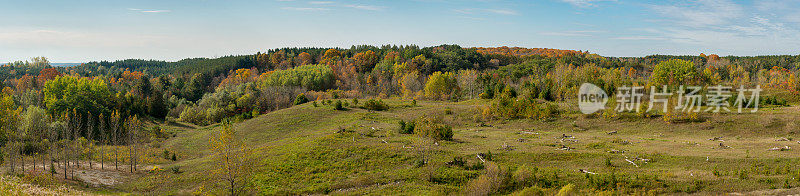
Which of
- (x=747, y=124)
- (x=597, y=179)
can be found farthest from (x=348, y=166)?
(x=747, y=124)

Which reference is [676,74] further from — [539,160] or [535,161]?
[535,161]

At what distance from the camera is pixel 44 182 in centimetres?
2778

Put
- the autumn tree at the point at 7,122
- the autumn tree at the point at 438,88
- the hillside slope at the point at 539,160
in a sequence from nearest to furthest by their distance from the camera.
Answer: the hillside slope at the point at 539,160 < the autumn tree at the point at 7,122 < the autumn tree at the point at 438,88

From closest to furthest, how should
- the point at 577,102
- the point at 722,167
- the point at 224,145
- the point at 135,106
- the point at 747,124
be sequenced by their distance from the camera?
1. the point at 224,145
2. the point at 722,167
3. the point at 747,124
4. the point at 577,102
5. the point at 135,106

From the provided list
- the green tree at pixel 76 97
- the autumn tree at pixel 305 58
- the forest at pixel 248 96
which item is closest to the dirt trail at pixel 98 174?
the forest at pixel 248 96

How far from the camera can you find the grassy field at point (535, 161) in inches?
915

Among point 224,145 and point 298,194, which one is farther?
point 298,194

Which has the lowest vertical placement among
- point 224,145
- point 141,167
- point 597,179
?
point 141,167

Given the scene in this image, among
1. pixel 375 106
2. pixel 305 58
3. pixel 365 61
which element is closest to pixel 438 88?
pixel 375 106

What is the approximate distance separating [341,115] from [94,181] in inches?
1348

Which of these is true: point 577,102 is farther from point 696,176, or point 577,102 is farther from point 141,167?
point 141,167

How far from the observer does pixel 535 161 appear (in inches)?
1176

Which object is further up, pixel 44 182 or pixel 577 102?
pixel 577 102

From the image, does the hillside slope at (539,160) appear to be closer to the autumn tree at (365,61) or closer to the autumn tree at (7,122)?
the autumn tree at (7,122)
